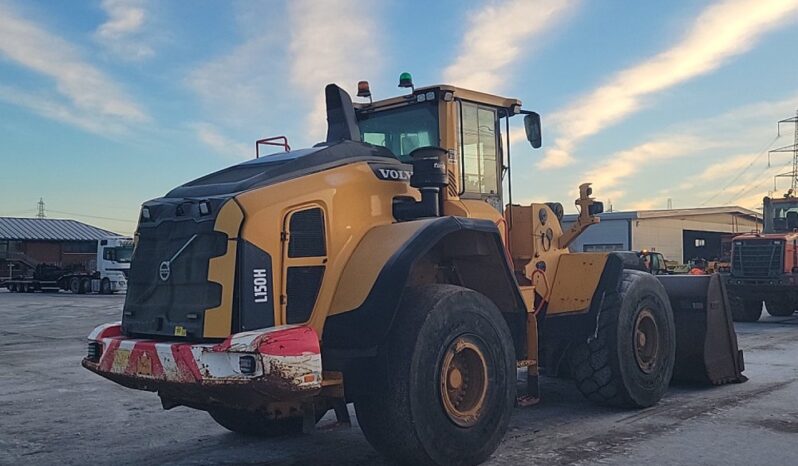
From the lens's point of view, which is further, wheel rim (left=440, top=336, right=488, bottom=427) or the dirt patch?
the dirt patch

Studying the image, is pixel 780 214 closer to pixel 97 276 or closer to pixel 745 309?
pixel 745 309

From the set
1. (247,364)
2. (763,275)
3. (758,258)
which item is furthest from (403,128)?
(758,258)

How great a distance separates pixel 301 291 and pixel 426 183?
4.16ft

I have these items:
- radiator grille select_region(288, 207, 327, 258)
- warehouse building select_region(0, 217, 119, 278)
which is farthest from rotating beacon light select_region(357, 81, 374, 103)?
warehouse building select_region(0, 217, 119, 278)

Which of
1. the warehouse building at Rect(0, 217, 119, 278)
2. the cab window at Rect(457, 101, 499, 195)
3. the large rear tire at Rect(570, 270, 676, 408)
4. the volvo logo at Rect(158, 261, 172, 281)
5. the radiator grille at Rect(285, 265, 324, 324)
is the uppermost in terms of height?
the warehouse building at Rect(0, 217, 119, 278)

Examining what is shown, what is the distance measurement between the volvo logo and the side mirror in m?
3.64

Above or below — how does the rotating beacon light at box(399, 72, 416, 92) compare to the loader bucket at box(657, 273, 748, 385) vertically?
above

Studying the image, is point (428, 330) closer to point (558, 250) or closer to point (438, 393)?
point (438, 393)

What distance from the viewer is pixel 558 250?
24.7 ft

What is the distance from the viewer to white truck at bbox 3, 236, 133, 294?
3669 centimetres

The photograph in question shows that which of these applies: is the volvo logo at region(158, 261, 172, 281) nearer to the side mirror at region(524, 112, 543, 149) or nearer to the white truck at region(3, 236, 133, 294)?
the side mirror at region(524, 112, 543, 149)

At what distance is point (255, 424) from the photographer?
658 cm

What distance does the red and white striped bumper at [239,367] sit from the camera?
4441mm

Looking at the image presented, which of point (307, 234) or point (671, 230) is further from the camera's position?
point (671, 230)
